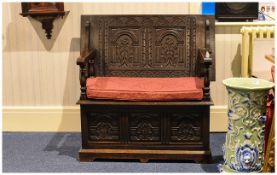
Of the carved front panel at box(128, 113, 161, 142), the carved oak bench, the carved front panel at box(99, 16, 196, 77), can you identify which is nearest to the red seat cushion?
the carved oak bench

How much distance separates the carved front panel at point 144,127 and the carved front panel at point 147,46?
48 cm

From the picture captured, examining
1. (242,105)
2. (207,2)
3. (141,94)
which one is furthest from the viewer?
(207,2)

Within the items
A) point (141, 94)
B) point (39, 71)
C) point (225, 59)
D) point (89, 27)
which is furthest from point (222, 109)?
point (39, 71)

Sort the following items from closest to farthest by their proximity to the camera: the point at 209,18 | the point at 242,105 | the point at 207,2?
the point at 242,105
the point at 209,18
the point at 207,2

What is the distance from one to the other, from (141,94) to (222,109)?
113cm

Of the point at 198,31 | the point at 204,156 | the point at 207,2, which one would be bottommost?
the point at 204,156

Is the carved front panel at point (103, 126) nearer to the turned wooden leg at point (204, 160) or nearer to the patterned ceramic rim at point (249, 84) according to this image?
the turned wooden leg at point (204, 160)

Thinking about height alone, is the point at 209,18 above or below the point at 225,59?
above

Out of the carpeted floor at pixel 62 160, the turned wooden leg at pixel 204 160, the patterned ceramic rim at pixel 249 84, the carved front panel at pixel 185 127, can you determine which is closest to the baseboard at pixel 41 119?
the carpeted floor at pixel 62 160

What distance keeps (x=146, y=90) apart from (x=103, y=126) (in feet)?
1.50

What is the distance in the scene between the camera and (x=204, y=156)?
140 inches

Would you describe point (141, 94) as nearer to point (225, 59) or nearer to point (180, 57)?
point (180, 57)

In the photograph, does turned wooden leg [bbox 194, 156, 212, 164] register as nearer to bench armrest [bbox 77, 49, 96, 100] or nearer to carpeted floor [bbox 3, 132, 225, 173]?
carpeted floor [bbox 3, 132, 225, 173]

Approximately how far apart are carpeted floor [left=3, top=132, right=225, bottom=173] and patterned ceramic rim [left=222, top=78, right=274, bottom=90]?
682 millimetres
